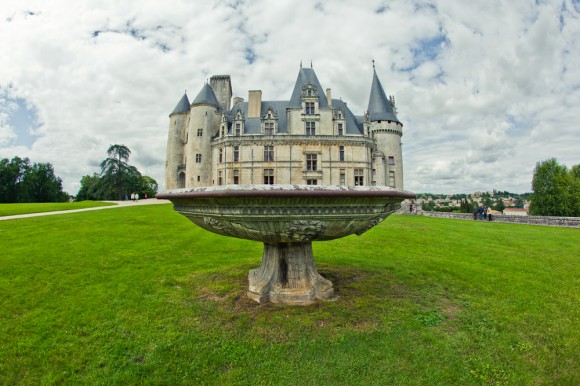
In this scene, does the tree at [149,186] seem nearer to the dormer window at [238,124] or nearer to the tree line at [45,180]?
the tree line at [45,180]

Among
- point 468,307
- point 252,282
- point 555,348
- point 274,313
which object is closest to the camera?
point 555,348

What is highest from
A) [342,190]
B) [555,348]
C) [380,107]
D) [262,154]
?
[380,107]

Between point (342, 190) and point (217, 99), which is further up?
point (217, 99)

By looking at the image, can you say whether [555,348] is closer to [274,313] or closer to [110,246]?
[274,313]

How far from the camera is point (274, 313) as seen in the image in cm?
441

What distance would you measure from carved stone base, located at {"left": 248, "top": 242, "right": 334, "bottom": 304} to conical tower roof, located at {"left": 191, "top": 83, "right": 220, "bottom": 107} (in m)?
37.9

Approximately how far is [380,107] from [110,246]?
1532 inches

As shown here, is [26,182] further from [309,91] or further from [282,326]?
[282,326]

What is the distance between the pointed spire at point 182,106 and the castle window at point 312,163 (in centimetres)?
1965

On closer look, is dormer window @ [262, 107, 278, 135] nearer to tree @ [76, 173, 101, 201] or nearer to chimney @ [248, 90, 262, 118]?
chimney @ [248, 90, 262, 118]

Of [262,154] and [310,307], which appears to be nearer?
[310,307]

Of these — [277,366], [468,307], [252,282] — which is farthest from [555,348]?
[252,282]

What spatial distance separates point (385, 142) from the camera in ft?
133

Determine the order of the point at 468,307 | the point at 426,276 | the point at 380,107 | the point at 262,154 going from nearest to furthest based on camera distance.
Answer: the point at 468,307 < the point at 426,276 < the point at 262,154 < the point at 380,107
